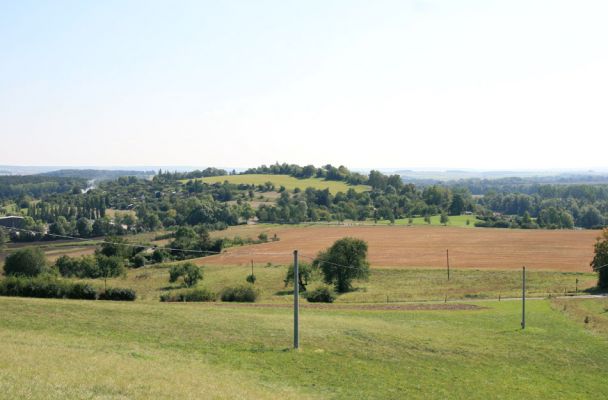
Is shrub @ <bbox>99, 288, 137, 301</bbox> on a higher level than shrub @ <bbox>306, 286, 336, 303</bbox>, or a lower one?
higher

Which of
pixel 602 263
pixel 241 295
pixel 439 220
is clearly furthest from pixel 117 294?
pixel 439 220

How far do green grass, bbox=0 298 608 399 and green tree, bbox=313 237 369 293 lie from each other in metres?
28.0

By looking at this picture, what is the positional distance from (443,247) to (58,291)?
74.0 m

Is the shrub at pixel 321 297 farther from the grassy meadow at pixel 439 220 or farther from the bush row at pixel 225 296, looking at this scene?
the grassy meadow at pixel 439 220

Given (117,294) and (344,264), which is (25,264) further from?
(344,264)

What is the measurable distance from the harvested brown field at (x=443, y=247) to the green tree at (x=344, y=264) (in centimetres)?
1559

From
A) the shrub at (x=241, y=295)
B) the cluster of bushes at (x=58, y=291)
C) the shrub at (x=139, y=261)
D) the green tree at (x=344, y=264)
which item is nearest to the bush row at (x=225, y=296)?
the shrub at (x=241, y=295)

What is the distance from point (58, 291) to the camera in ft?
151

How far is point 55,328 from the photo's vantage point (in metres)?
28.3

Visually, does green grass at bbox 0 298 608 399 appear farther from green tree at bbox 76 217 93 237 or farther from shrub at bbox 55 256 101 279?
green tree at bbox 76 217 93 237

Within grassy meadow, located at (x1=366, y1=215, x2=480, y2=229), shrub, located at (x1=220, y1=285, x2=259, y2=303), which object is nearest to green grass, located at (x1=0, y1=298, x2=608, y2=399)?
shrub, located at (x1=220, y1=285, x2=259, y2=303)

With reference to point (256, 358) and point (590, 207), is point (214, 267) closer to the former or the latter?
point (256, 358)

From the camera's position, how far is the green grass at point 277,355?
1844cm

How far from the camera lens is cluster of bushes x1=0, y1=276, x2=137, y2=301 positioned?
45.8 metres
